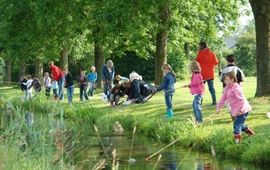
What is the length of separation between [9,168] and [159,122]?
29.1ft

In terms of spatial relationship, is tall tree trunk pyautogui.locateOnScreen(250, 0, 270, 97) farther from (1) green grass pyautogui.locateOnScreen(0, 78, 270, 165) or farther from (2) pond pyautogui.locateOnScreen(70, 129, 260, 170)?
(2) pond pyautogui.locateOnScreen(70, 129, 260, 170)

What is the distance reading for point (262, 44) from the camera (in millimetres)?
20281

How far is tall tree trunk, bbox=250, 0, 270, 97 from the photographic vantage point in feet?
65.5

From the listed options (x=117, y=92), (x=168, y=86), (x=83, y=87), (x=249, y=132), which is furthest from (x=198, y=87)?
(x=83, y=87)

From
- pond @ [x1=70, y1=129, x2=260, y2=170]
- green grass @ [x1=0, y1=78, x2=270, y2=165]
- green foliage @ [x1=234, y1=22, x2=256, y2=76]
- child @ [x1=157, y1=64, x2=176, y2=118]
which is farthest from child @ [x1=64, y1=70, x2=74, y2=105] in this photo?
green foliage @ [x1=234, y1=22, x2=256, y2=76]

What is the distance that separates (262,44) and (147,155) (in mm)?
8961

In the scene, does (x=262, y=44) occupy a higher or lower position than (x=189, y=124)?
higher

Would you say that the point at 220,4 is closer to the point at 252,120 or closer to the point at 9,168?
the point at 252,120

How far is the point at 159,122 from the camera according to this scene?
15.9m

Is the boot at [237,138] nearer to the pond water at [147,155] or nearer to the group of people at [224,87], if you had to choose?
the group of people at [224,87]

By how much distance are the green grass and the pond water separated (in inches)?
11.9

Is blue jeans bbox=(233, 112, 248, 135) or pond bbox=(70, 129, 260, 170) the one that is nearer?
pond bbox=(70, 129, 260, 170)

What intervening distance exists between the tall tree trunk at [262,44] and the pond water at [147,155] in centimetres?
611

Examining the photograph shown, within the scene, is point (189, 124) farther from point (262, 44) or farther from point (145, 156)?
point (262, 44)
